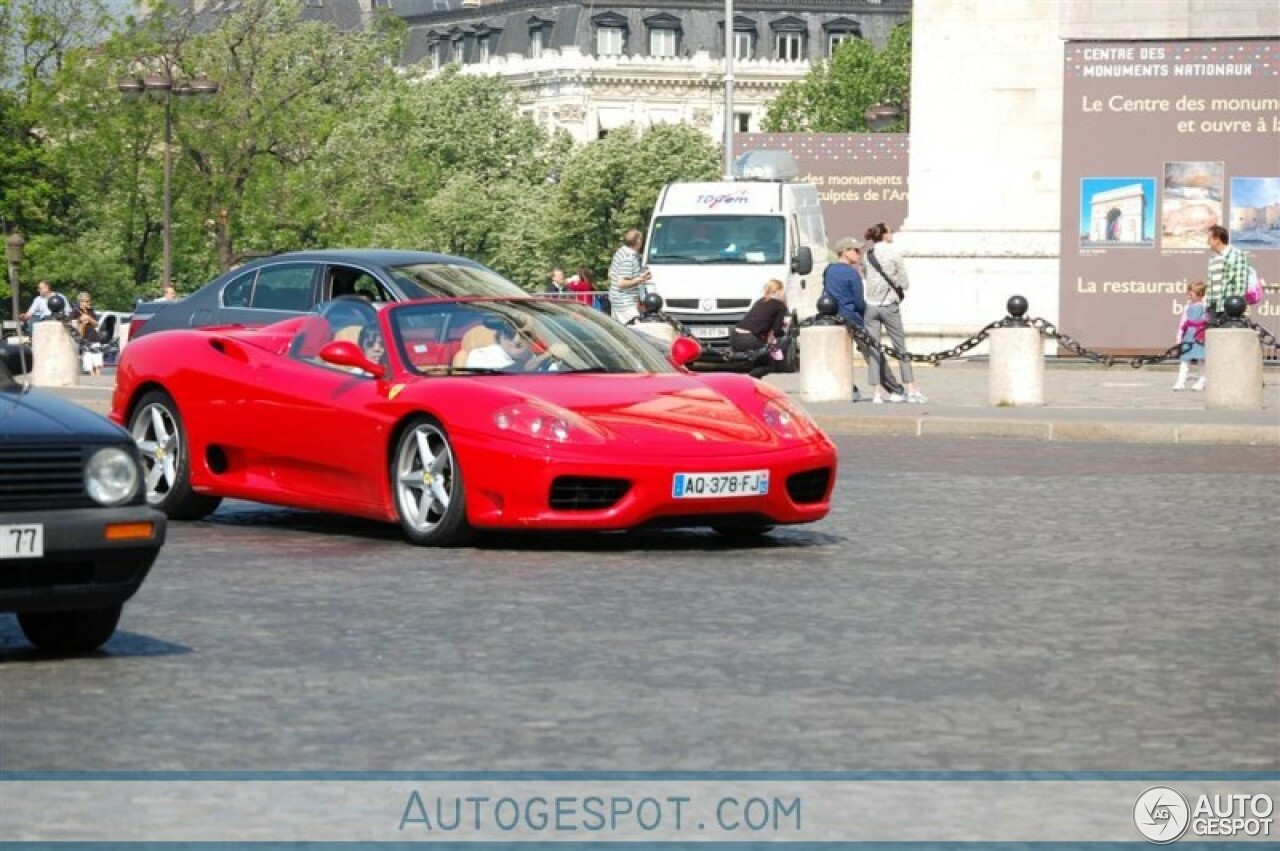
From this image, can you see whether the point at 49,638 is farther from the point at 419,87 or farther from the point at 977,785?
the point at 419,87

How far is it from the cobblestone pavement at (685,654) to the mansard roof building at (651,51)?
13995 centimetres

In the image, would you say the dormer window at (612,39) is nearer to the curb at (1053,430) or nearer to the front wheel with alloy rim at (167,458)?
the curb at (1053,430)

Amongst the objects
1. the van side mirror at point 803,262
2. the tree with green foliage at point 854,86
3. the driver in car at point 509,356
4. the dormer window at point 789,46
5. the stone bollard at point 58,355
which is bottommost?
the stone bollard at point 58,355

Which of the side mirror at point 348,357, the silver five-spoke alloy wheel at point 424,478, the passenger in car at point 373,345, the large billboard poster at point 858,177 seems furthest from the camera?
the large billboard poster at point 858,177

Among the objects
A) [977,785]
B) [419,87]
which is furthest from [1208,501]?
[419,87]

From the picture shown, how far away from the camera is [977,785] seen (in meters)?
6.83

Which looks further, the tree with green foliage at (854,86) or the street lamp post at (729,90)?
the tree with green foliage at (854,86)

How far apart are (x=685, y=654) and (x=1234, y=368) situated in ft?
53.5

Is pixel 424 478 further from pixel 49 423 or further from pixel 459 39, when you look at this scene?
pixel 459 39

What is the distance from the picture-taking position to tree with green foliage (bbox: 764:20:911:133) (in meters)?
128

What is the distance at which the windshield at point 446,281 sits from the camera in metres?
18.9

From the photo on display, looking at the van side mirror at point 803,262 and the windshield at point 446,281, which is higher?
the windshield at point 446,281

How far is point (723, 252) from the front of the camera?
1508 inches

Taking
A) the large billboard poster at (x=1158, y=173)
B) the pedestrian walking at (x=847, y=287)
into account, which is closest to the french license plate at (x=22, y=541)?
the pedestrian walking at (x=847, y=287)
